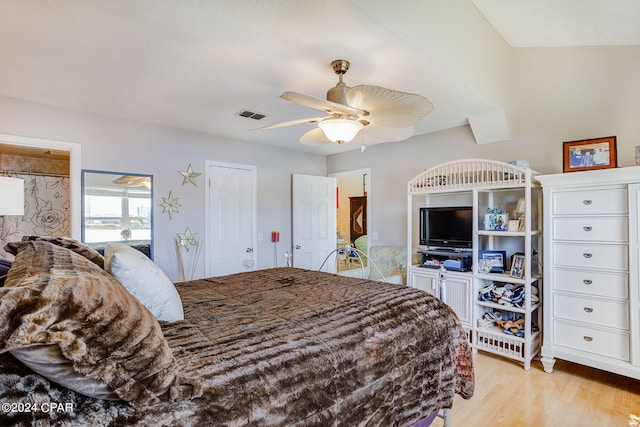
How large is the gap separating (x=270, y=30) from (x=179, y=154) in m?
2.58

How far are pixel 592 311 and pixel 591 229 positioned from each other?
0.69 metres

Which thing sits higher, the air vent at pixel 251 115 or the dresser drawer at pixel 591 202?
the air vent at pixel 251 115

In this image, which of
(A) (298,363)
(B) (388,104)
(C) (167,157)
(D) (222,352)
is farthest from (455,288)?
(C) (167,157)

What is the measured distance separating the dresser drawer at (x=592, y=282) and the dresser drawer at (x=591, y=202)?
1.68 ft

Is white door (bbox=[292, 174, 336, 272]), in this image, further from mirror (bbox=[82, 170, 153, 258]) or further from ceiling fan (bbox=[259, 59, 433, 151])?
ceiling fan (bbox=[259, 59, 433, 151])

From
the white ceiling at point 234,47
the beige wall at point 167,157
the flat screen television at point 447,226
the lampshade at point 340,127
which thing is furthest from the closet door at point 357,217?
the lampshade at point 340,127

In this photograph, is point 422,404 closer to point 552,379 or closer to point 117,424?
point 117,424

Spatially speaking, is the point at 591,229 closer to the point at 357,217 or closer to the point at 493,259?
the point at 493,259

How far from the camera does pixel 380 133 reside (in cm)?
267

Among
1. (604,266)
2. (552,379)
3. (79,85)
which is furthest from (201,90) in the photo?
(552,379)

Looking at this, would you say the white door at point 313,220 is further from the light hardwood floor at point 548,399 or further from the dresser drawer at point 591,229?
the dresser drawer at point 591,229

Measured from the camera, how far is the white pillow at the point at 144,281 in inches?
48.6

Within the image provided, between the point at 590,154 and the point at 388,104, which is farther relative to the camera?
the point at 590,154

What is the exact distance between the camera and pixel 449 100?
2.98 metres
